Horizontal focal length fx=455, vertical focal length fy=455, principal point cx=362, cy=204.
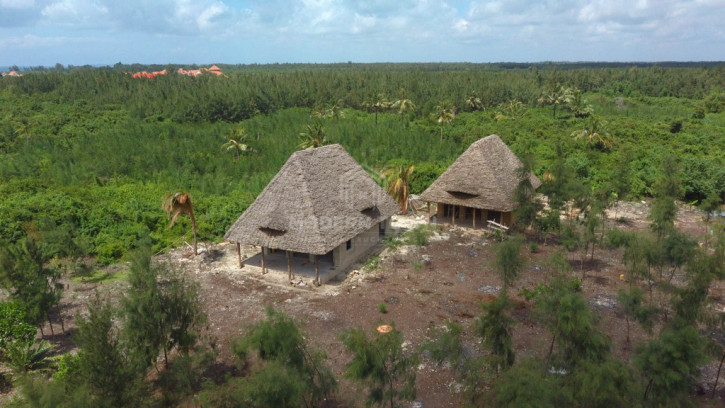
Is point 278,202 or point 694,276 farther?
point 278,202

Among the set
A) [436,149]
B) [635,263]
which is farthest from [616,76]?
[635,263]

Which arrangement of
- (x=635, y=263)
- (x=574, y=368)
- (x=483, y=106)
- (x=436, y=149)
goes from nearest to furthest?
1. (x=574, y=368)
2. (x=635, y=263)
3. (x=436, y=149)
4. (x=483, y=106)

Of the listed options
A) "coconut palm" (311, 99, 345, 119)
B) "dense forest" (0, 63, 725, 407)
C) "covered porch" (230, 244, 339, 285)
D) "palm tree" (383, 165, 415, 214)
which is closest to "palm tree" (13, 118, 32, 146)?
"dense forest" (0, 63, 725, 407)

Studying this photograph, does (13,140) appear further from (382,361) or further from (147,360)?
(382,361)

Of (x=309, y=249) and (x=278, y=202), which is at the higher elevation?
(x=278, y=202)

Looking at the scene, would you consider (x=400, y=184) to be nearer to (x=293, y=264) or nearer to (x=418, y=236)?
(x=418, y=236)
